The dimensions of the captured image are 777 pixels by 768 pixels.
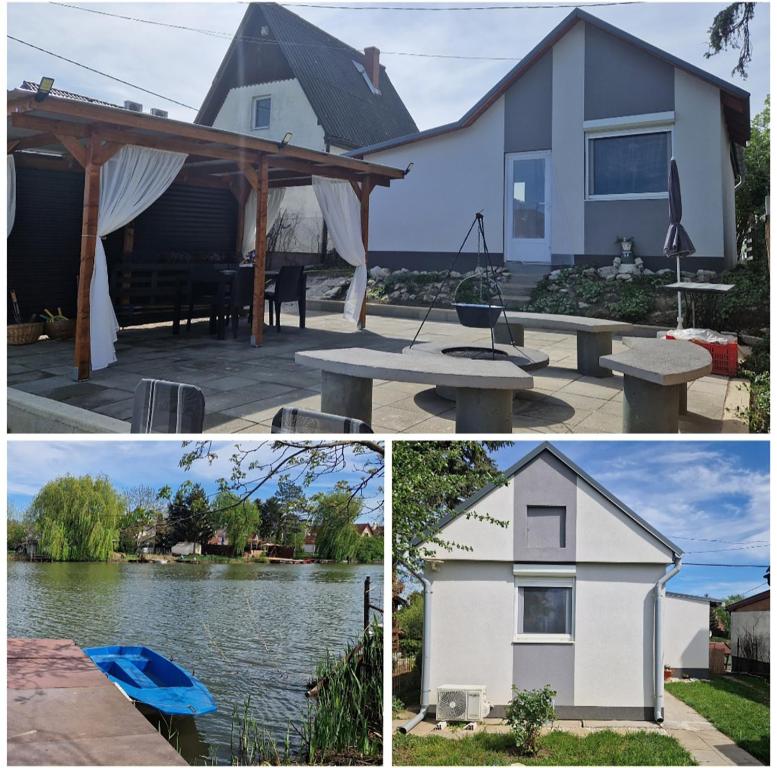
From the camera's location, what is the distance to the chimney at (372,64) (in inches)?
629

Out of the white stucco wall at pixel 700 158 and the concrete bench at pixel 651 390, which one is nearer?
the concrete bench at pixel 651 390

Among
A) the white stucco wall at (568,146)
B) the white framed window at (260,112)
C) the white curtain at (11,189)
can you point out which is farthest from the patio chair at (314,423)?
the white framed window at (260,112)

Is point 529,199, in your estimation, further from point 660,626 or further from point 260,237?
point 660,626

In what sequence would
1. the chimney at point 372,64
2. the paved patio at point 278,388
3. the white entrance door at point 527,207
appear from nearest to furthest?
the paved patio at point 278,388 < the white entrance door at point 527,207 < the chimney at point 372,64

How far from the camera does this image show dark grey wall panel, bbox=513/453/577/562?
3568mm

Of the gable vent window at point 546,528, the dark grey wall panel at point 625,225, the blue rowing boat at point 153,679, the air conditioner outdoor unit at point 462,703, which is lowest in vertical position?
the blue rowing boat at point 153,679

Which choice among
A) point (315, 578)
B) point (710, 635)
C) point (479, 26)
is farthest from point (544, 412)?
point (479, 26)

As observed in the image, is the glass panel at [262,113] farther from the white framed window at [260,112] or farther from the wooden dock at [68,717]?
the wooden dock at [68,717]

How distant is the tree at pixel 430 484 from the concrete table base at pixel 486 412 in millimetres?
273

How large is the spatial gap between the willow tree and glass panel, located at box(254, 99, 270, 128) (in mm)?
12566

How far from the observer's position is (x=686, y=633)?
3.62 metres

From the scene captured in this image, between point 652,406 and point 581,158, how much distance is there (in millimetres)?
7089

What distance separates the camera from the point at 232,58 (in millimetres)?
15273

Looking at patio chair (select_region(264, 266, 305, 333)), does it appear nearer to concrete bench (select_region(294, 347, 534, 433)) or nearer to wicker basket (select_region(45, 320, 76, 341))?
wicker basket (select_region(45, 320, 76, 341))
